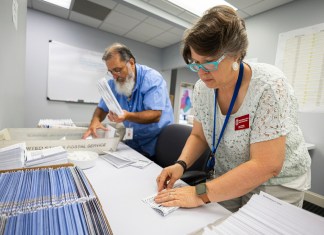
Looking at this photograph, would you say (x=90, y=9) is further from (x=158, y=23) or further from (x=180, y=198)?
(x=180, y=198)

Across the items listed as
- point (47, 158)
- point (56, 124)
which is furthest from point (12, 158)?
point (56, 124)

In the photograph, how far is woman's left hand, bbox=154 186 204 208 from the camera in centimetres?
62

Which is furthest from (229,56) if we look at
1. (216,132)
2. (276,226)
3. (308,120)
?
(308,120)

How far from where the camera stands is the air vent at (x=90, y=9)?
9.68 ft

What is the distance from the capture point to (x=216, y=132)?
0.87 metres

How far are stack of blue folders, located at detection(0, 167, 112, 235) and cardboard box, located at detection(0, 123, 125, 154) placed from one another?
40 centimetres

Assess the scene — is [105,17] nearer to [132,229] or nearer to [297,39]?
[297,39]

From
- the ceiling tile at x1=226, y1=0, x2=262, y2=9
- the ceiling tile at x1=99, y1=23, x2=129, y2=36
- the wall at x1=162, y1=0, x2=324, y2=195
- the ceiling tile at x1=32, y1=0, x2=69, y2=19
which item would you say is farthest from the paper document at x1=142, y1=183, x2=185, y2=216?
the ceiling tile at x1=99, y1=23, x2=129, y2=36

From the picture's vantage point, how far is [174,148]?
1.26 metres

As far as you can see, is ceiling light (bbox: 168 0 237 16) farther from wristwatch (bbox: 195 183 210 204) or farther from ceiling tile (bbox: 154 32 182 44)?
wristwatch (bbox: 195 183 210 204)

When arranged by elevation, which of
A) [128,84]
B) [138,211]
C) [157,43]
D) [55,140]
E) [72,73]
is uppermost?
[157,43]

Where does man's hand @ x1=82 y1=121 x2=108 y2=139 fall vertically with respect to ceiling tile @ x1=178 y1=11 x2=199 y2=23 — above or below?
below

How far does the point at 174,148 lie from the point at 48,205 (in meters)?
0.88

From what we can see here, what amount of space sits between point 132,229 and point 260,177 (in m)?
0.42
